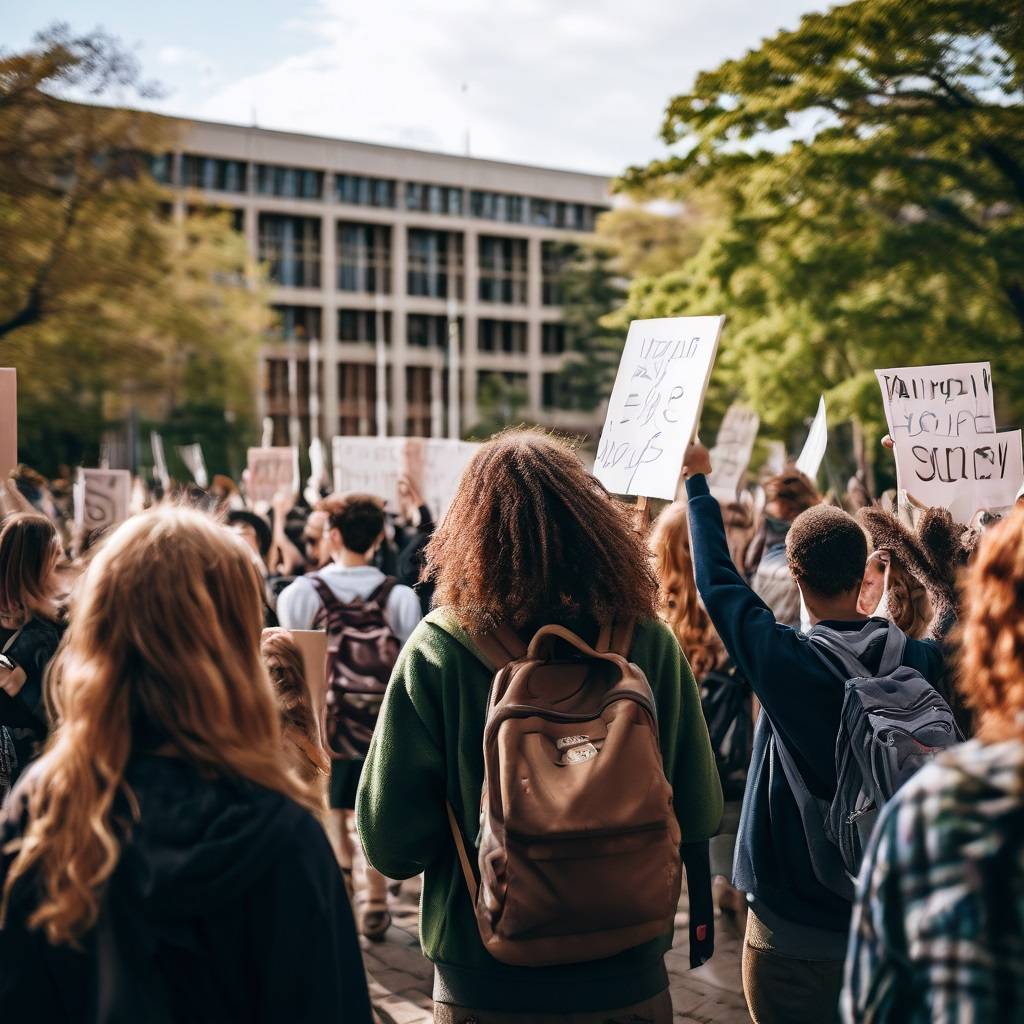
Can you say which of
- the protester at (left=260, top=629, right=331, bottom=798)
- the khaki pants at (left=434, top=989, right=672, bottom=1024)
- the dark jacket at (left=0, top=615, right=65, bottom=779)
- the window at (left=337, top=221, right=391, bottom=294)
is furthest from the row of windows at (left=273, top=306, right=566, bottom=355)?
the khaki pants at (left=434, top=989, right=672, bottom=1024)

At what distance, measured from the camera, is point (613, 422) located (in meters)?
4.02

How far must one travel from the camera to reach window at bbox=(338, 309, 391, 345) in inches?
2453

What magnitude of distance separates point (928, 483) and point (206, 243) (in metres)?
29.5

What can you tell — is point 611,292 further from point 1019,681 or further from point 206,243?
point 1019,681

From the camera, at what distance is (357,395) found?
203 ft

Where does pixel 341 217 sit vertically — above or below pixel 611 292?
above

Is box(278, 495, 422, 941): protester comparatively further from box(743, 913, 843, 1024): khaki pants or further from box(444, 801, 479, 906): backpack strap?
box(444, 801, 479, 906): backpack strap

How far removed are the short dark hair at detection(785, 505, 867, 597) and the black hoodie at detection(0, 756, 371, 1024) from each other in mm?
1752

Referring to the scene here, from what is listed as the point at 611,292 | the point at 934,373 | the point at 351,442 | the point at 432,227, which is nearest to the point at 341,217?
the point at 432,227

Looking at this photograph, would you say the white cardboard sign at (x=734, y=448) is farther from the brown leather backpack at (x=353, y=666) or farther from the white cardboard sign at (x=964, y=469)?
the brown leather backpack at (x=353, y=666)

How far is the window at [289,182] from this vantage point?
196 ft

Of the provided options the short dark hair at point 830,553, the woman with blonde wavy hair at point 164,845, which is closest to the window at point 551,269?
the short dark hair at point 830,553

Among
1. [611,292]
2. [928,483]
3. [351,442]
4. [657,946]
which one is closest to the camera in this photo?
[657,946]

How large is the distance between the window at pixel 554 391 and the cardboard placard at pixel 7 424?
60813mm
